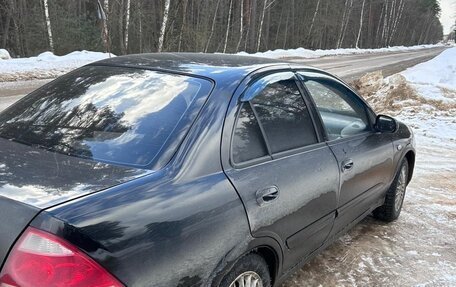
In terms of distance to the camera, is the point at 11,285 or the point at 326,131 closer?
the point at 11,285

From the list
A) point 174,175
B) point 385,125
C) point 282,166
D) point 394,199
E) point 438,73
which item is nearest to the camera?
point 174,175

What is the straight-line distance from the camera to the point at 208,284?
2025 mm

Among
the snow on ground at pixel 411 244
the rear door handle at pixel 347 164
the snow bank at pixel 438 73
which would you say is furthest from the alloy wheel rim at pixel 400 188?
the snow bank at pixel 438 73

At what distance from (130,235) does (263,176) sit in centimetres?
93

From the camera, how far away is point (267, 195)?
240 cm

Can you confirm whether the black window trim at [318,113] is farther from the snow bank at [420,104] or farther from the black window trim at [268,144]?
the snow bank at [420,104]

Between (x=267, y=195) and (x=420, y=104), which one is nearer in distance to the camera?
(x=267, y=195)

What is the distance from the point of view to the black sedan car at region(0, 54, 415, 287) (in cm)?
163

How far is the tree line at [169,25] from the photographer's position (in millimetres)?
24297

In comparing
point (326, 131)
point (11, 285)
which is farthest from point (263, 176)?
point (11, 285)

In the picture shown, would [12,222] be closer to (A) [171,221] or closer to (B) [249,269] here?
(A) [171,221]

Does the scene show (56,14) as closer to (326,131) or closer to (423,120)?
(423,120)

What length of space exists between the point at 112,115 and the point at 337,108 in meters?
2.23

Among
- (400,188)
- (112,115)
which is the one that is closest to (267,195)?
(112,115)
